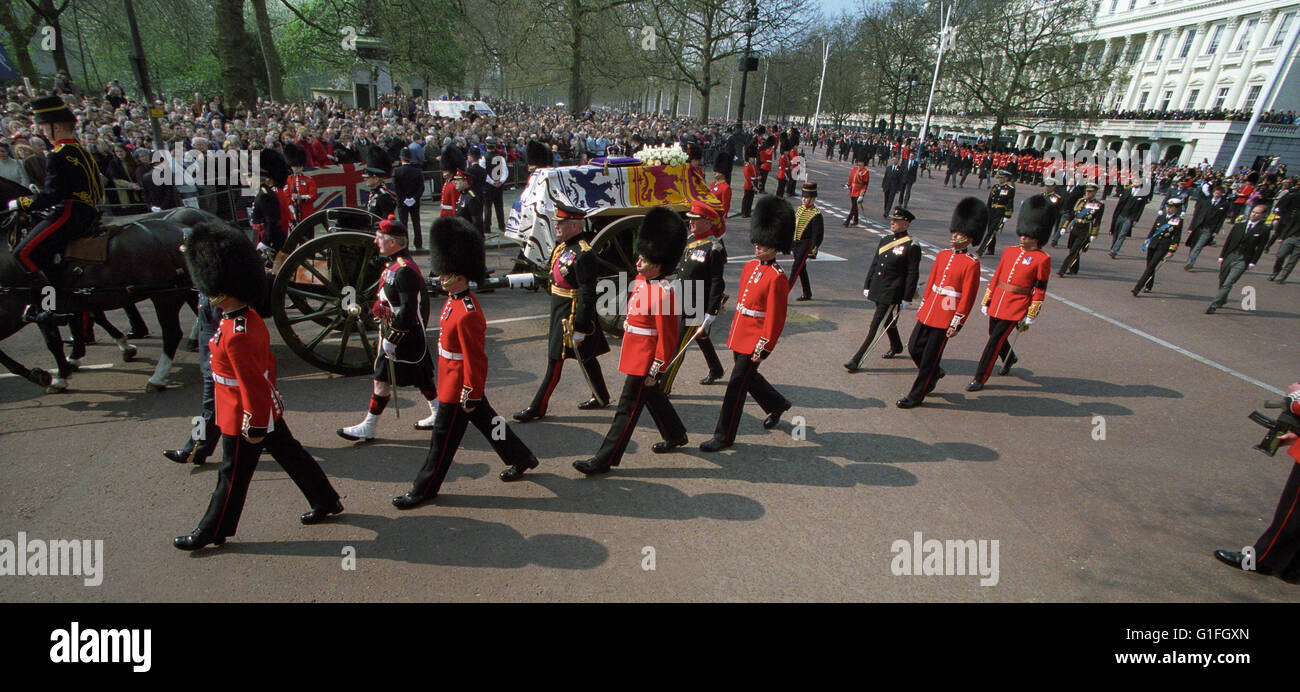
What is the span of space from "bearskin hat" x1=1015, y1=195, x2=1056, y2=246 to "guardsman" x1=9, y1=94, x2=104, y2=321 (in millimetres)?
8588

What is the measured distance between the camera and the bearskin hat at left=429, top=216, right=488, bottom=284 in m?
4.06

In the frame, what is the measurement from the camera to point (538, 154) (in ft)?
28.9

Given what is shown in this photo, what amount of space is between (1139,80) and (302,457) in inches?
2736

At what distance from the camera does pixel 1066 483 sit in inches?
196

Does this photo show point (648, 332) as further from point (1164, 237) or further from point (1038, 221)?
point (1164, 237)

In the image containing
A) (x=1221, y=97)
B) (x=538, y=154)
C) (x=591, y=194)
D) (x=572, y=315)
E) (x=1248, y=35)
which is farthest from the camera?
(x=1221, y=97)

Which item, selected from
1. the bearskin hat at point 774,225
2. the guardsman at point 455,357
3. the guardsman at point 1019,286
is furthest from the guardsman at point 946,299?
the guardsman at point 455,357

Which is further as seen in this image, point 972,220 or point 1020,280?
point 1020,280

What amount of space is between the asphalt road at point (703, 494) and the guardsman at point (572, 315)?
0.33 metres

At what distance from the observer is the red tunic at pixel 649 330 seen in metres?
4.50

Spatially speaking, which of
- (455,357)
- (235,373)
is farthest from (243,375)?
(455,357)

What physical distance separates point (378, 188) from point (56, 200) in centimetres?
322

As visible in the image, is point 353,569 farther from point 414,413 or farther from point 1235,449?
point 1235,449

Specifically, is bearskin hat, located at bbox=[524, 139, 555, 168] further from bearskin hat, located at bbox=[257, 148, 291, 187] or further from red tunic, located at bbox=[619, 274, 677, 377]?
red tunic, located at bbox=[619, 274, 677, 377]
